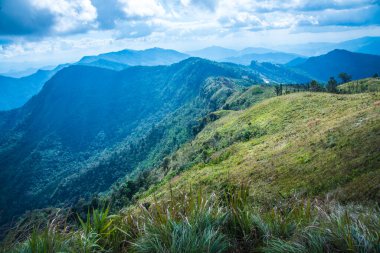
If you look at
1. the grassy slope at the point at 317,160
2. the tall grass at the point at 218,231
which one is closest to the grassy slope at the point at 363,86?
the grassy slope at the point at 317,160

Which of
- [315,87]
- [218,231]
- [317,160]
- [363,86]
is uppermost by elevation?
[218,231]

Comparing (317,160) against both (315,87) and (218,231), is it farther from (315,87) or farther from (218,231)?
(315,87)

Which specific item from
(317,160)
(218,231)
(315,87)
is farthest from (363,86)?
(218,231)

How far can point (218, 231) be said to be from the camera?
5.77m

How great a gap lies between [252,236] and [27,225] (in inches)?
184

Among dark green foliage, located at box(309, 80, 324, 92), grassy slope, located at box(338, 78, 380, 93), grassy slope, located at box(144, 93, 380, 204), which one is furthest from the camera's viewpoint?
dark green foliage, located at box(309, 80, 324, 92)

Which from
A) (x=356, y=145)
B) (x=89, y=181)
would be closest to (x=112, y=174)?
(x=89, y=181)

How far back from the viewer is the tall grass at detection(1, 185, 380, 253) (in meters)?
4.95

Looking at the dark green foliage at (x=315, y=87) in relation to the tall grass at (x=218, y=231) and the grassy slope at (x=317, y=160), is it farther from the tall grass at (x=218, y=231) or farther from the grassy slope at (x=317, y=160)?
the tall grass at (x=218, y=231)

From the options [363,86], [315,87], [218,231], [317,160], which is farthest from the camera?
[315,87]

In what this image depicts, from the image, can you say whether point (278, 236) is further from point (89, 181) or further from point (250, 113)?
point (89, 181)

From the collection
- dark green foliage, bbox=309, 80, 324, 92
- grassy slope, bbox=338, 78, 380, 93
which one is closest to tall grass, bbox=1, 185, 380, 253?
grassy slope, bbox=338, 78, 380, 93

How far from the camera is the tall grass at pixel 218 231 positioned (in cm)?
495

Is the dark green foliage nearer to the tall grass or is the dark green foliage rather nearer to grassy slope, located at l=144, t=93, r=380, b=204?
grassy slope, located at l=144, t=93, r=380, b=204
